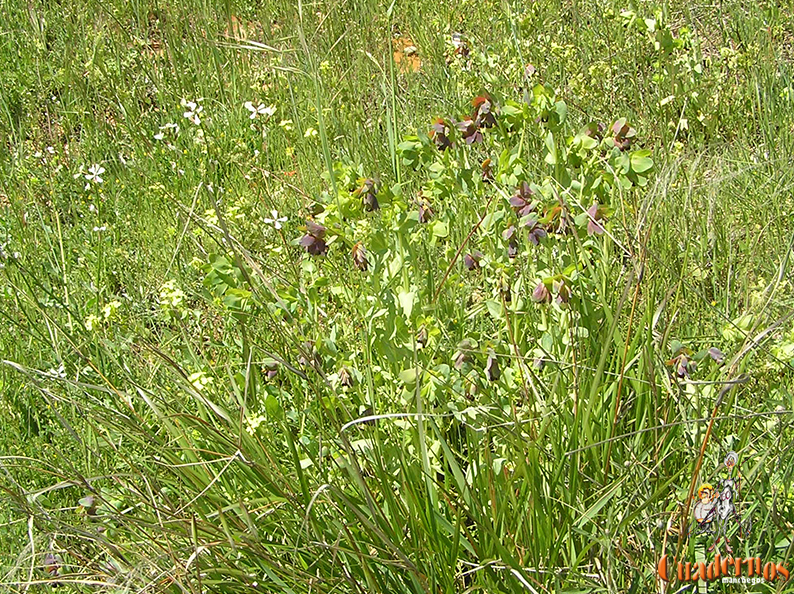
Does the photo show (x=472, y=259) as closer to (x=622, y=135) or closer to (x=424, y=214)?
(x=424, y=214)

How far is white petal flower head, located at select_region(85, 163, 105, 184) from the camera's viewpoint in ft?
12.1

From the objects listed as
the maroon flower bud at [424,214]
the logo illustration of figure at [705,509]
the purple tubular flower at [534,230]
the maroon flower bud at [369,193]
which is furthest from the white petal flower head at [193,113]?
the logo illustration of figure at [705,509]

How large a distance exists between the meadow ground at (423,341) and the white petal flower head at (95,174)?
0.08 meters

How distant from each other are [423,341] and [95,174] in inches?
95.0

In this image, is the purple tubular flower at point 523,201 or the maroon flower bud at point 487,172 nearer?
the purple tubular flower at point 523,201

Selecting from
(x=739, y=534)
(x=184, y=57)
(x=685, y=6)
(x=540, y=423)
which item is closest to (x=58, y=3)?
(x=184, y=57)

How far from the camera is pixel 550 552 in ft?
5.51

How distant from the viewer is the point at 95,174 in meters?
3.73

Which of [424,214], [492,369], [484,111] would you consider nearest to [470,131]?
[484,111]

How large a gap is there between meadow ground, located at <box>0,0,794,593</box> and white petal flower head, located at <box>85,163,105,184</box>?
80 mm

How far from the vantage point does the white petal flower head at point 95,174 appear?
369cm

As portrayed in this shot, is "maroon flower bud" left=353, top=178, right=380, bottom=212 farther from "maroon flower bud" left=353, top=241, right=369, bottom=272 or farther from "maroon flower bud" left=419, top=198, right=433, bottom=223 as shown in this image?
"maroon flower bud" left=419, top=198, right=433, bottom=223

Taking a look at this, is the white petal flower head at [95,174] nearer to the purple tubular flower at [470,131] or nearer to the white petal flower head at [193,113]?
the white petal flower head at [193,113]

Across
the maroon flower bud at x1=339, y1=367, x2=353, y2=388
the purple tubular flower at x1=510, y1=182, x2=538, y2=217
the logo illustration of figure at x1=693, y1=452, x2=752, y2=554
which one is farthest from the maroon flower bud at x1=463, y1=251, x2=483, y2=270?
the logo illustration of figure at x1=693, y1=452, x2=752, y2=554
